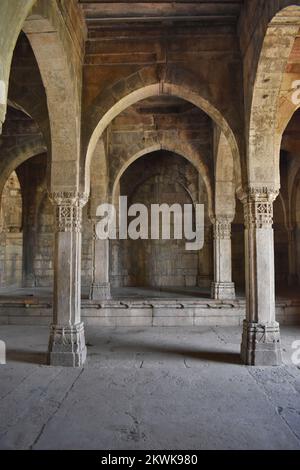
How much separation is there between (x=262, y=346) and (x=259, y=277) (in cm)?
113

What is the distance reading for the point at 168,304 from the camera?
9.59 meters

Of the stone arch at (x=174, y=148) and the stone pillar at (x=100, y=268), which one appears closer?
the stone pillar at (x=100, y=268)

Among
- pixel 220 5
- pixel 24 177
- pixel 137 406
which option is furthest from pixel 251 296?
pixel 24 177

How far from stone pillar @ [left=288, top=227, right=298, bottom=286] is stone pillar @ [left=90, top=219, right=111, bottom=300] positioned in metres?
7.80

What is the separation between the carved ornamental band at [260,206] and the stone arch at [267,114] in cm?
12

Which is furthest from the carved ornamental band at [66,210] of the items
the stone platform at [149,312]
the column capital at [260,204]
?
the stone platform at [149,312]

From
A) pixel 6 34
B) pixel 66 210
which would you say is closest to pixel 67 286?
pixel 66 210

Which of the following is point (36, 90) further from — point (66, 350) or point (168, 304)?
point (168, 304)

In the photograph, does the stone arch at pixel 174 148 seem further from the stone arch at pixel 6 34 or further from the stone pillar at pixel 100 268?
the stone arch at pixel 6 34

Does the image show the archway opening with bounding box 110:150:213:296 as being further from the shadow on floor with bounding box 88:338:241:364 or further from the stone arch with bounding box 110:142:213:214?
the shadow on floor with bounding box 88:338:241:364

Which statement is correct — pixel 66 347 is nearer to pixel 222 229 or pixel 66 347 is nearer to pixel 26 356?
pixel 26 356

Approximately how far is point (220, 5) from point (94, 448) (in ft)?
21.6

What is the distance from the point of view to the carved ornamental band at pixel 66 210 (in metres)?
6.29

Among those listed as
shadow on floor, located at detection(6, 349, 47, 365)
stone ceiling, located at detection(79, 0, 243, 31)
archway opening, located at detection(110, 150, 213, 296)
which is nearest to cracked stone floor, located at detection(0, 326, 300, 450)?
Answer: shadow on floor, located at detection(6, 349, 47, 365)
